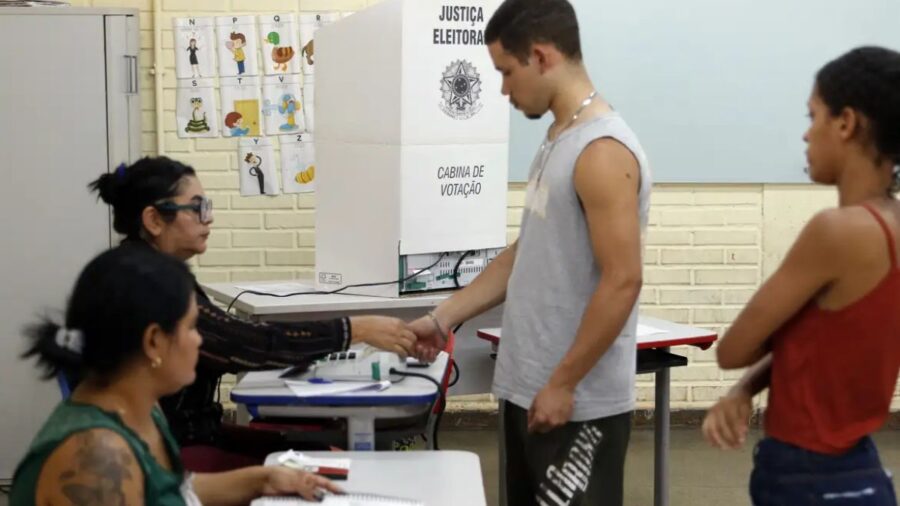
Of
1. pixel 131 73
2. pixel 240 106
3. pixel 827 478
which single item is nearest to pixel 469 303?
pixel 827 478

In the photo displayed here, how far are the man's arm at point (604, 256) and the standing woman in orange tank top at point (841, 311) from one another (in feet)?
1.28

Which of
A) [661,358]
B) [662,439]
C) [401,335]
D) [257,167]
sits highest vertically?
[257,167]

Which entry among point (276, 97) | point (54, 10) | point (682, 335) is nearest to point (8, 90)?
point (54, 10)

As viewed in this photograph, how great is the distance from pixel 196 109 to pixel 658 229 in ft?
6.25

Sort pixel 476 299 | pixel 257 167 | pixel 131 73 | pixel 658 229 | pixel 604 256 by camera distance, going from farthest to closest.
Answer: pixel 658 229, pixel 257 167, pixel 131 73, pixel 476 299, pixel 604 256

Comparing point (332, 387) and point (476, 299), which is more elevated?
point (476, 299)

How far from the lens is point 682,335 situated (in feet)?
9.66

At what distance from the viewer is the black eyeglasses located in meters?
2.28

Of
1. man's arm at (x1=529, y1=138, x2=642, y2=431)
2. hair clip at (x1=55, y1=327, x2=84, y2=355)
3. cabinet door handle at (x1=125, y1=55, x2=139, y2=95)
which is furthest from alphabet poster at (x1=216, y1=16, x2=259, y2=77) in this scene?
hair clip at (x1=55, y1=327, x2=84, y2=355)

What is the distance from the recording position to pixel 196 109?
4.10m

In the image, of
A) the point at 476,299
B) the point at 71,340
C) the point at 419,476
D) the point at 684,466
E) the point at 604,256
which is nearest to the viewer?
the point at 71,340

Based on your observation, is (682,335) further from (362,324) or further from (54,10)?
(54,10)

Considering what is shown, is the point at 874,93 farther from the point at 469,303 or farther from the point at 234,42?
the point at 234,42

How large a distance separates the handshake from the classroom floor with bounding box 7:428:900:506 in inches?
57.2
